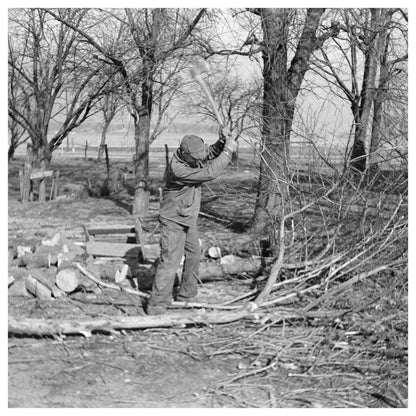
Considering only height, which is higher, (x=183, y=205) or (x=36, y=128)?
(x=36, y=128)

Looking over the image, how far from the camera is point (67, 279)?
593 centimetres

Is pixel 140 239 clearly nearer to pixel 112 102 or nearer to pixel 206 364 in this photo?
pixel 206 364

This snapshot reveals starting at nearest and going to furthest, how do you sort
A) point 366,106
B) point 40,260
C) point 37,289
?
point 37,289
point 40,260
point 366,106

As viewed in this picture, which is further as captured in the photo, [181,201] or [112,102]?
[112,102]

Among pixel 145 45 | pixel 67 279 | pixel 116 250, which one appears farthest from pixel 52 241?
pixel 145 45

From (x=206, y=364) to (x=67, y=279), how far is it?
1993mm

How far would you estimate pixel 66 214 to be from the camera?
1245cm

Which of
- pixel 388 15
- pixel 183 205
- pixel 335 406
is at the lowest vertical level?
pixel 335 406

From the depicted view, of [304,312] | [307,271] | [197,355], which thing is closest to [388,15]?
[307,271]

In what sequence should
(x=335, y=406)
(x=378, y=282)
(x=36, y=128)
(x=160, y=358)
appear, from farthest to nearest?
(x=36, y=128) → (x=378, y=282) → (x=160, y=358) → (x=335, y=406)

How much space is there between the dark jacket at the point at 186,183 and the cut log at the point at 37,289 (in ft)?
4.68

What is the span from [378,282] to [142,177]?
6.70 meters

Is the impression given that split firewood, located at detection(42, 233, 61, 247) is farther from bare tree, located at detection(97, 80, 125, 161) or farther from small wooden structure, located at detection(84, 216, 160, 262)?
bare tree, located at detection(97, 80, 125, 161)

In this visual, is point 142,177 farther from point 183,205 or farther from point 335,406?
point 335,406
